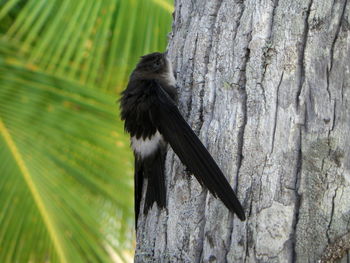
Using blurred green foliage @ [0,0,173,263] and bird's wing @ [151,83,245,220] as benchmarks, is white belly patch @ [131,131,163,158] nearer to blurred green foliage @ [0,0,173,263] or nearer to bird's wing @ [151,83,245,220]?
bird's wing @ [151,83,245,220]

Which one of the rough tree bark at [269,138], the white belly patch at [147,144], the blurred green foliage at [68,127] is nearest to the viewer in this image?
the rough tree bark at [269,138]

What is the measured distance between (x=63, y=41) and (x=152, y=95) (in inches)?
45.2

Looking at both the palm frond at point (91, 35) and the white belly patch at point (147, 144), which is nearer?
the white belly patch at point (147, 144)

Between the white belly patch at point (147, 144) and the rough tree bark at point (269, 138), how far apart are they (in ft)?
0.55

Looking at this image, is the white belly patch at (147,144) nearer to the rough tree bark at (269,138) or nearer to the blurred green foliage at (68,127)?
the rough tree bark at (269,138)

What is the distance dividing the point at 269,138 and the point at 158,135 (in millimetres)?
443

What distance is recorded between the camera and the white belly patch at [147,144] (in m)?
1.77

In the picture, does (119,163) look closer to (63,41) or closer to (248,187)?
(63,41)

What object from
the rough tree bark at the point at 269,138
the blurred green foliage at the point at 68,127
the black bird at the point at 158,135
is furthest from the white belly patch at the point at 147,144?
the blurred green foliage at the point at 68,127

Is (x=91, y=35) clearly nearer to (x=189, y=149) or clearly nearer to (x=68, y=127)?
(x=68, y=127)

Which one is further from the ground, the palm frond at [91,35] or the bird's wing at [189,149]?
the palm frond at [91,35]

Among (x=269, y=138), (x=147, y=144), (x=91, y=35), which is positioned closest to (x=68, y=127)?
(x=91, y=35)

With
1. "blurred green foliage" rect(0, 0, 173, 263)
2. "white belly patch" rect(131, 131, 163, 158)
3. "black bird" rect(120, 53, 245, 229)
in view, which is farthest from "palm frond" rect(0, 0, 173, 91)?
"white belly patch" rect(131, 131, 163, 158)

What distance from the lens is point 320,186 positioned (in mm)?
1387
